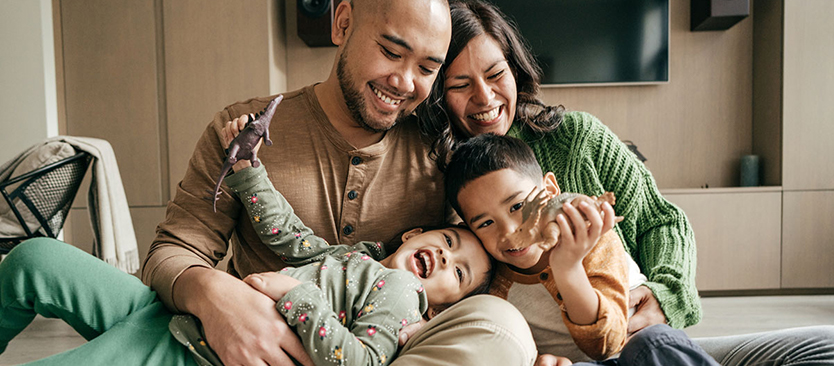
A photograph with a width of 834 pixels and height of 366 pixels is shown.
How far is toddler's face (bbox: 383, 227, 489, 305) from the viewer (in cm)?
111

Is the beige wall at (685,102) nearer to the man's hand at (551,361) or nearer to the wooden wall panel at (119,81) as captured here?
the wooden wall panel at (119,81)

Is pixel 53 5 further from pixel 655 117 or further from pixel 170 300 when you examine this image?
pixel 655 117

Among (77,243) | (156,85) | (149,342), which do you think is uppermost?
(156,85)

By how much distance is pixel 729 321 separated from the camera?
2.69 metres

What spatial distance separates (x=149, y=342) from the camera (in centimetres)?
92

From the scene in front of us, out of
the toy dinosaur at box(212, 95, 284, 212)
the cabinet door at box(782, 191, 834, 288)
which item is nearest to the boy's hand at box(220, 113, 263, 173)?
the toy dinosaur at box(212, 95, 284, 212)

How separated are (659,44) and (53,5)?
3995 mm

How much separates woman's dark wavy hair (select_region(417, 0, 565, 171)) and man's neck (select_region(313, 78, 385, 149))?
0.54 feet

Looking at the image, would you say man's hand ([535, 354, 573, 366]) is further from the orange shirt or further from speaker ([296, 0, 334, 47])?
speaker ([296, 0, 334, 47])

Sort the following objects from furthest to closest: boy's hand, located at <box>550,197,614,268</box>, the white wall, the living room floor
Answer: the white wall
the living room floor
boy's hand, located at <box>550,197,614,268</box>

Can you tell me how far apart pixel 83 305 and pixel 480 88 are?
1.00 metres

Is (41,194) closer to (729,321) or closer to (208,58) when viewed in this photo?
(208,58)

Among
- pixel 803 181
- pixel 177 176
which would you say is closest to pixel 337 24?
pixel 177 176

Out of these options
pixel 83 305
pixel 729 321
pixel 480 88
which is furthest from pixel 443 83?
pixel 729 321
